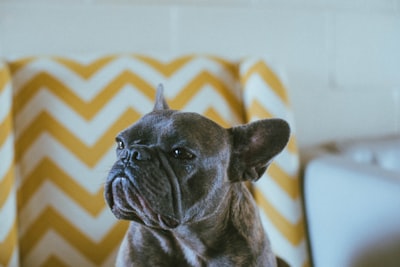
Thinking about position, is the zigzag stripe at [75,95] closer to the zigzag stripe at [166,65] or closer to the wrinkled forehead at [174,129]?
the zigzag stripe at [166,65]

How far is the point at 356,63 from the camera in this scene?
1.45 m

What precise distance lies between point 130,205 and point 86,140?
0.45 m

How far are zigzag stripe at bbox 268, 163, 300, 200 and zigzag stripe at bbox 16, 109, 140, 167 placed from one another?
301 mm

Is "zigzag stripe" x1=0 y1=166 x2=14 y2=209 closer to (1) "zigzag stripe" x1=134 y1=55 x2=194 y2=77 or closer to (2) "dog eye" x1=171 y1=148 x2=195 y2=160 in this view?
(1) "zigzag stripe" x1=134 y1=55 x2=194 y2=77

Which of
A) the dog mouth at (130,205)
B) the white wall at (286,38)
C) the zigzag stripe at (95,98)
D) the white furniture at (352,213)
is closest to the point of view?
the dog mouth at (130,205)

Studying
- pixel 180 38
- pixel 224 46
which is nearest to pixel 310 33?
pixel 224 46

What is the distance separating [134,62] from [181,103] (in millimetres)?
147

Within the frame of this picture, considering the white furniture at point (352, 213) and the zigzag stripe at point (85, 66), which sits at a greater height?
the zigzag stripe at point (85, 66)

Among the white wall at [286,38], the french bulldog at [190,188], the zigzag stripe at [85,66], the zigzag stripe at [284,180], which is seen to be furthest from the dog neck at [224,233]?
the white wall at [286,38]

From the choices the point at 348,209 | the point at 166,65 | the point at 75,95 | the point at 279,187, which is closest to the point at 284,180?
the point at 279,187

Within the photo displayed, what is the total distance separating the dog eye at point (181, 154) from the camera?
0.48m

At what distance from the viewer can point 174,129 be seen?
0.49 meters

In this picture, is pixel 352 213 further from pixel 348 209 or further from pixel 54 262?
pixel 54 262

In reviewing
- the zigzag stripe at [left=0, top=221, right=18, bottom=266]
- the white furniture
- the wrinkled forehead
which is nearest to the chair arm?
the white furniture
